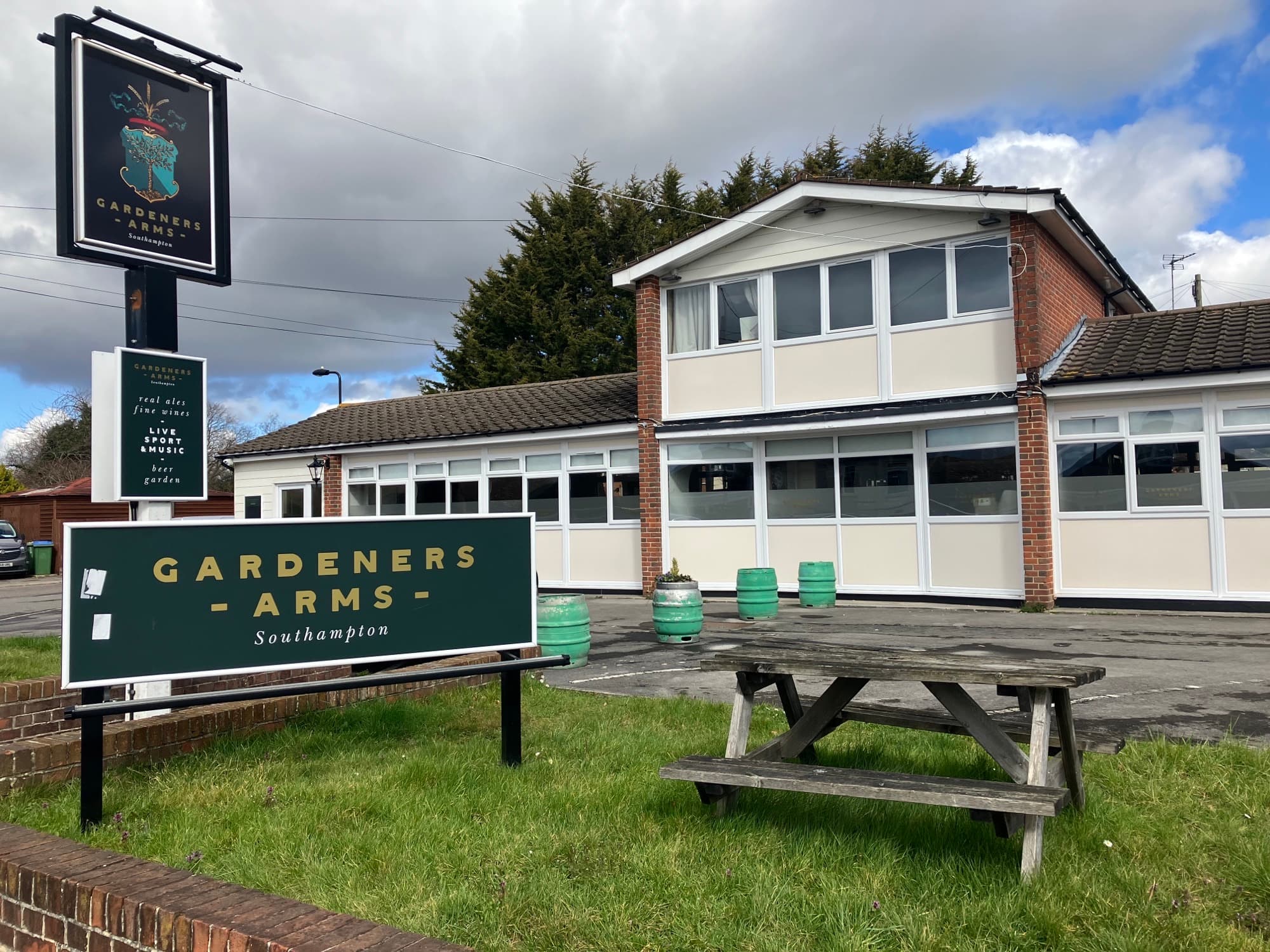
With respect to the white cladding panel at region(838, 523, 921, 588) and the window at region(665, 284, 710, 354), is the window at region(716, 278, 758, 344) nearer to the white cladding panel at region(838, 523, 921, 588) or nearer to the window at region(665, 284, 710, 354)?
the window at region(665, 284, 710, 354)

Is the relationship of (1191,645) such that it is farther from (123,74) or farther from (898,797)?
(123,74)

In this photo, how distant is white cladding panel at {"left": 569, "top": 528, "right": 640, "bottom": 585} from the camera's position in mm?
17719

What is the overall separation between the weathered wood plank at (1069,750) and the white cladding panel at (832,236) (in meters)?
11.3

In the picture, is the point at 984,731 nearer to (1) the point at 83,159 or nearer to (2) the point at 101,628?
(2) the point at 101,628

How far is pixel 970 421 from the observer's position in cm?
1410

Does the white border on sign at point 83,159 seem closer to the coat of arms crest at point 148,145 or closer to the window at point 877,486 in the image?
the coat of arms crest at point 148,145

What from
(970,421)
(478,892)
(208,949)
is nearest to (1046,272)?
(970,421)

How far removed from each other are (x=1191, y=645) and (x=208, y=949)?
10.3 metres

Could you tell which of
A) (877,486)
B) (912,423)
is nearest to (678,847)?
(912,423)

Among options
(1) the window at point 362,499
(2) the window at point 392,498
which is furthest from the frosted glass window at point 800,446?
(1) the window at point 362,499

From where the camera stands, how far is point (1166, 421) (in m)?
12.8

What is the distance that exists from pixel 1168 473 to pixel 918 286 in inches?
174

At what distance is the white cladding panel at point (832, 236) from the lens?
14.4 metres

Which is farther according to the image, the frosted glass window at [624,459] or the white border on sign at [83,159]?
the frosted glass window at [624,459]
